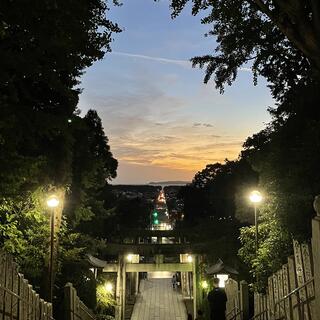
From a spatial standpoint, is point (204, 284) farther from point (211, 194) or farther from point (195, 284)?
point (211, 194)

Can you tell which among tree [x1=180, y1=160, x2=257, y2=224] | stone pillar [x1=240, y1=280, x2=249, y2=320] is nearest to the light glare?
stone pillar [x1=240, y1=280, x2=249, y2=320]

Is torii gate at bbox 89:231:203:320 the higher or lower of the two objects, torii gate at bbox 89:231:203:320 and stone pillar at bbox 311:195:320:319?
the higher

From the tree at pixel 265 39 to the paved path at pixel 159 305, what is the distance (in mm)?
16431

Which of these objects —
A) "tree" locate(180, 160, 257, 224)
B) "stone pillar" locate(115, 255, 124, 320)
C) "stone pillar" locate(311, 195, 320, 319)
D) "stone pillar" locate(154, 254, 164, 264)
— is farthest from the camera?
"tree" locate(180, 160, 257, 224)

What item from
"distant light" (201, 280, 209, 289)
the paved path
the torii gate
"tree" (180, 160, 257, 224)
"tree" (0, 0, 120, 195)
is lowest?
the paved path

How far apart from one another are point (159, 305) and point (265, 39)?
74.2ft

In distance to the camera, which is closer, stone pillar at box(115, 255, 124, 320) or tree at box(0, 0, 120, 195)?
tree at box(0, 0, 120, 195)

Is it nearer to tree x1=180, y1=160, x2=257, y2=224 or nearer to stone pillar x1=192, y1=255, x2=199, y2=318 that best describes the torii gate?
stone pillar x1=192, y1=255, x2=199, y2=318

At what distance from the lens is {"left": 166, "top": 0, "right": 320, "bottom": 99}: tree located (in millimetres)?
7234

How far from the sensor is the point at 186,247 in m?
30.3

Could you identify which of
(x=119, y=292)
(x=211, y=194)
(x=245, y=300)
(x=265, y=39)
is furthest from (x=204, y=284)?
(x=211, y=194)

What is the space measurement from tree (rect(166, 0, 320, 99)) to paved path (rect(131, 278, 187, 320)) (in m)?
16.4

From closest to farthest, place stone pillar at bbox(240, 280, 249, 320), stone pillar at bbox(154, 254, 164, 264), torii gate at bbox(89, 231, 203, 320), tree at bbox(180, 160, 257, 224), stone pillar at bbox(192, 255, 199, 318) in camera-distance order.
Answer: stone pillar at bbox(240, 280, 249, 320)
torii gate at bbox(89, 231, 203, 320)
stone pillar at bbox(192, 255, 199, 318)
stone pillar at bbox(154, 254, 164, 264)
tree at bbox(180, 160, 257, 224)

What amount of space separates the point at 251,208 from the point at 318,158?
9.29 metres
